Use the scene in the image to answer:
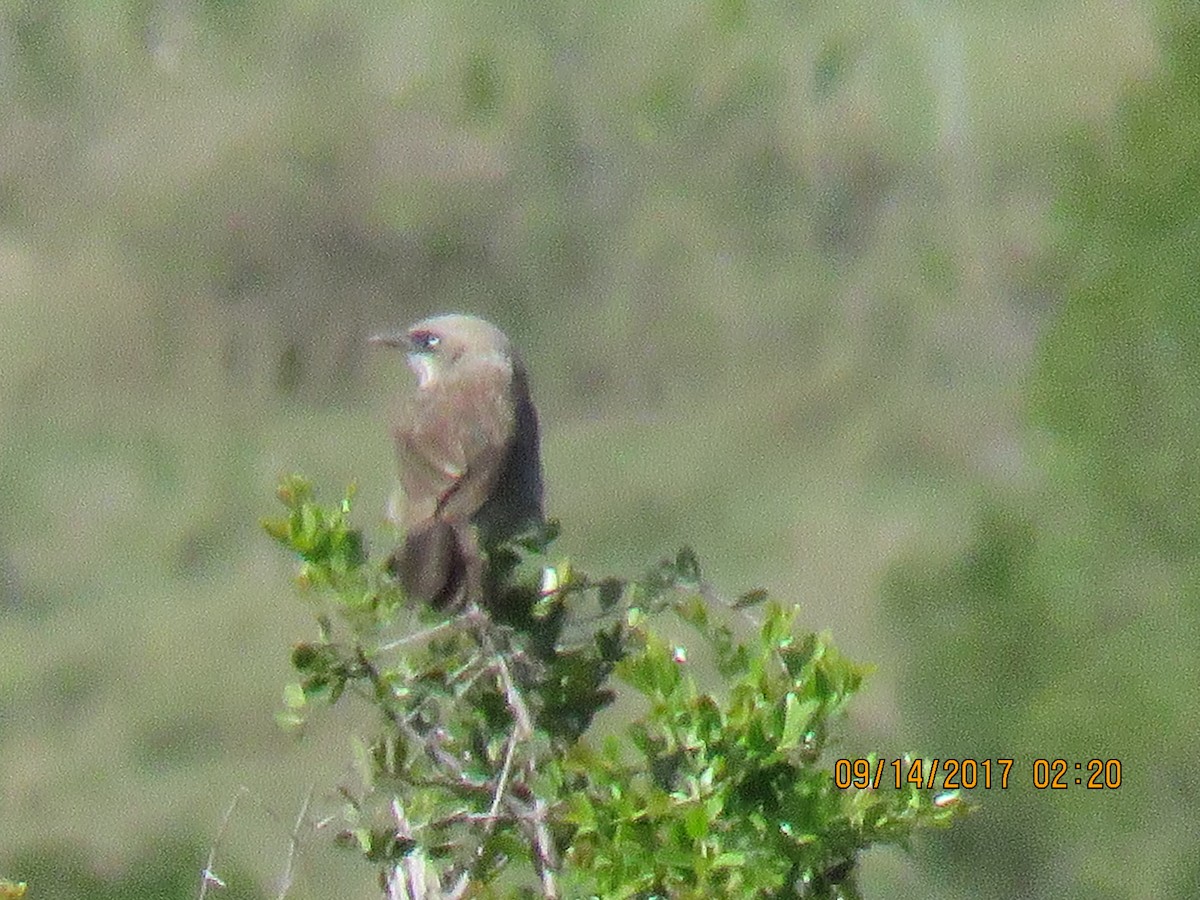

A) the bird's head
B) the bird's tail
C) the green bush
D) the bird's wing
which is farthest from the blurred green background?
the green bush

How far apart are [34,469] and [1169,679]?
10328 mm

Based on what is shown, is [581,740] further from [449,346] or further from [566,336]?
[566,336]

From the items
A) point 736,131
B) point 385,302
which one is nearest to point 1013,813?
point 385,302

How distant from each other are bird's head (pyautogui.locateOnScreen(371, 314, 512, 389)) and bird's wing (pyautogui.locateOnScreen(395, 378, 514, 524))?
0.16m

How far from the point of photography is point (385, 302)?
19.2m

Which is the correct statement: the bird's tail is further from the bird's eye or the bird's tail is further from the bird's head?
the bird's eye

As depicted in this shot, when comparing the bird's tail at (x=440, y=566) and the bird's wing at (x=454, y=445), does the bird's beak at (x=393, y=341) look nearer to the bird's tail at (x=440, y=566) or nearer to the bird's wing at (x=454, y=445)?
the bird's wing at (x=454, y=445)

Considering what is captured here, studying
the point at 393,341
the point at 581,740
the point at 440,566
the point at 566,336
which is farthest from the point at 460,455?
the point at 566,336

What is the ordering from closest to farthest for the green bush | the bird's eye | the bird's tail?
the green bush → the bird's tail → the bird's eye

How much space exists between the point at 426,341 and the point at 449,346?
0.28ft

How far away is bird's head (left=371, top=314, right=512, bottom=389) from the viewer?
243 inches

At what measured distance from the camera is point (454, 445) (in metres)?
5.39

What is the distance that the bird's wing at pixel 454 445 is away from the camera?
507 cm

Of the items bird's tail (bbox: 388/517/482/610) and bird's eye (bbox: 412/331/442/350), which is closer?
bird's tail (bbox: 388/517/482/610)
